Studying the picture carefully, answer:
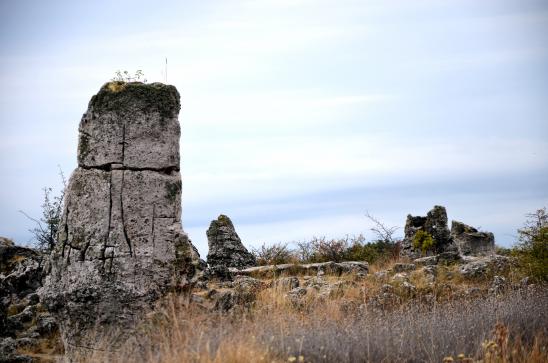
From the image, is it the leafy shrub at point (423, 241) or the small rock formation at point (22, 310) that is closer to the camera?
the small rock formation at point (22, 310)

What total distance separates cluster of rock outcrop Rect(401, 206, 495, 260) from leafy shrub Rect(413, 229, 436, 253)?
104 mm

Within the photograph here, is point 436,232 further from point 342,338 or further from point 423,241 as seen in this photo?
point 342,338

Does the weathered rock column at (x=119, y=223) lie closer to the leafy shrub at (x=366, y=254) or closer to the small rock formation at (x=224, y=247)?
the small rock formation at (x=224, y=247)

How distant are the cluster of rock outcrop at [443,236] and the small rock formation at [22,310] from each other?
1208cm

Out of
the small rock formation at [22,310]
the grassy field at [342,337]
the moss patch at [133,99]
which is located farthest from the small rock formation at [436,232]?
the moss patch at [133,99]

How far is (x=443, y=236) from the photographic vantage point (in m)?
21.5

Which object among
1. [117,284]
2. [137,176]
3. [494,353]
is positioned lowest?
[494,353]

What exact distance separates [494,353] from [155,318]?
13.5ft

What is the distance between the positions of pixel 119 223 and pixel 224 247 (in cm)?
984

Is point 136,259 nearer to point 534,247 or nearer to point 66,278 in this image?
point 66,278

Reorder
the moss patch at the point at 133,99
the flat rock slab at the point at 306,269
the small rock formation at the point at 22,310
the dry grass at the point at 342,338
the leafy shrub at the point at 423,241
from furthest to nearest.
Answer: the leafy shrub at the point at 423,241 < the flat rock slab at the point at 306,269 < the small rock formation at the point at 22,310 < the moss patch at the point at 133,99 < the dry grass at the point at 342,338

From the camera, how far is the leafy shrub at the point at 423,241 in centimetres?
2116

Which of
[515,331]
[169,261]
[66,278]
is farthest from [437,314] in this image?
[66,278]

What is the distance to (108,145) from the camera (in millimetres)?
8859
